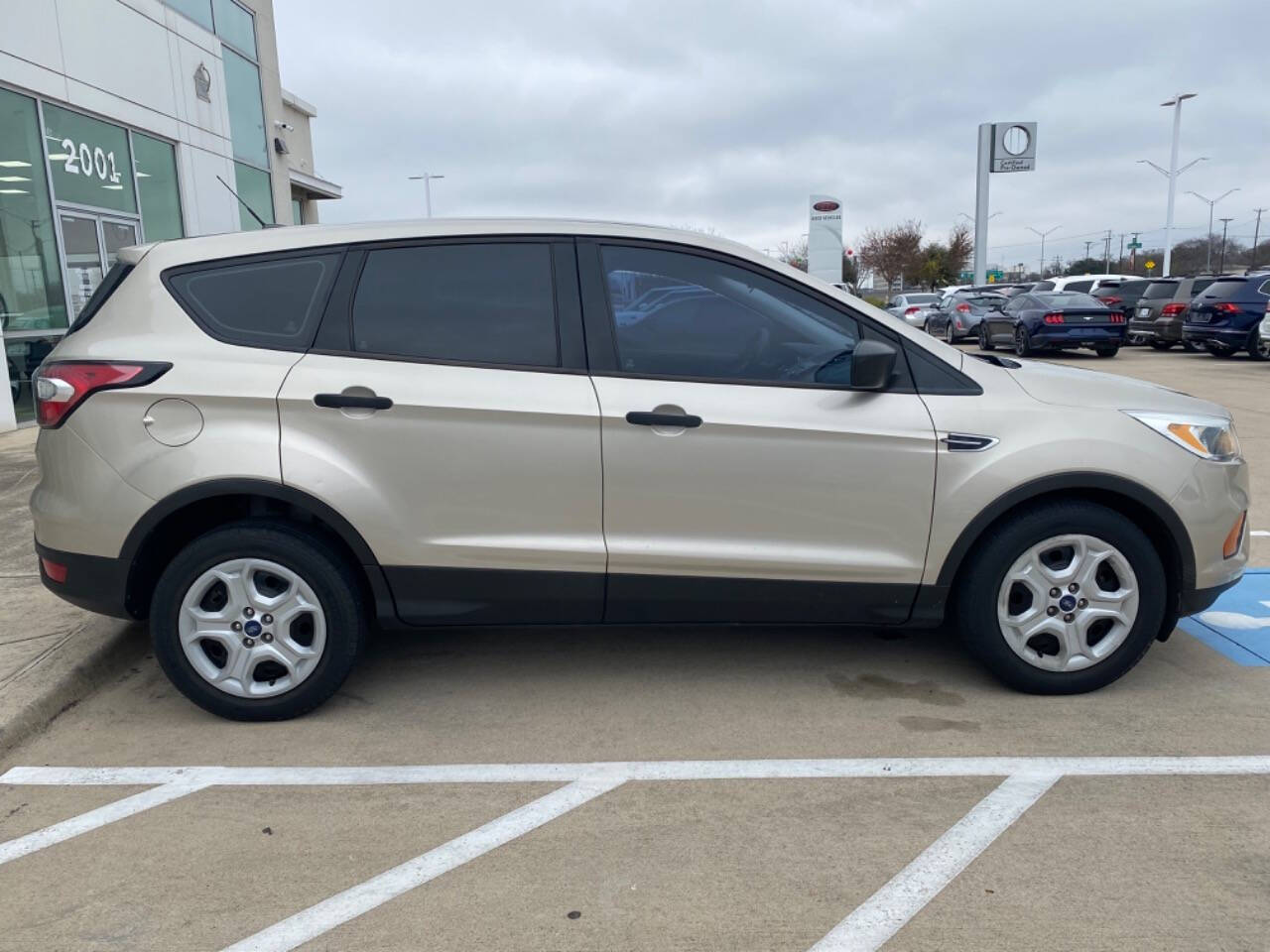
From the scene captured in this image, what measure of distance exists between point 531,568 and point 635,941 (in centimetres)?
151

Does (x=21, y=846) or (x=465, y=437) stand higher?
(x=465, y=437)

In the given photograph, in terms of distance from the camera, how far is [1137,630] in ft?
12.5

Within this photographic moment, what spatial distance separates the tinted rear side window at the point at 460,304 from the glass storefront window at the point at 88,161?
31.3 feet

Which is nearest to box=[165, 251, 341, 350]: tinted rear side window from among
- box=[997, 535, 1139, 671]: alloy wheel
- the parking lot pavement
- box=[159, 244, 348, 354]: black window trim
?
box=[159, 244, 348, 354]: black window trim

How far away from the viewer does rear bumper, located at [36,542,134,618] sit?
11.9 ft

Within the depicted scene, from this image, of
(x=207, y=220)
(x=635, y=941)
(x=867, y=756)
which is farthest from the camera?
(x=207, y=220)

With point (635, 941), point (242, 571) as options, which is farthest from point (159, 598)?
point (635, 941)

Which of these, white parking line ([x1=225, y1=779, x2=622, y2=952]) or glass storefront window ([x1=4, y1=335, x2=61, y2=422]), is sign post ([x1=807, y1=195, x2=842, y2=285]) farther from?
white parking line ([x1=225, y1=779, x2=622, y2=952])

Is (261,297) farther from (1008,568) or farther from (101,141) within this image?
(101,141)

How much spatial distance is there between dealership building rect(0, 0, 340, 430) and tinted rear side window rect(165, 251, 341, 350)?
5.42m

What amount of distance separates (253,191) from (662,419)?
1619cm

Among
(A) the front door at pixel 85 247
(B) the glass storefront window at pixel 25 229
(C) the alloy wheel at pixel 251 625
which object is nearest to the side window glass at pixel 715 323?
(C) the alloy wheel at pixel 251 625

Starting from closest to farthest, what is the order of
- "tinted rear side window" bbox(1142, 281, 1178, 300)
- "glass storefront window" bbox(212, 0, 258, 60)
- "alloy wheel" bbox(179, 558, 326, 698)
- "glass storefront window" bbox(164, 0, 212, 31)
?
"alloy wheel" bbox(179, 558, 326, 698), "glass storefront window" bbox(164, 0, 212, 31), "glass storefront window" bbox(212, 0, 258, 60), "tinted rear side window" bbox(1142, 281, 1178, 300)

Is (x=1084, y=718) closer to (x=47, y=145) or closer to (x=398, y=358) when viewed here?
(x=398, y=358)
